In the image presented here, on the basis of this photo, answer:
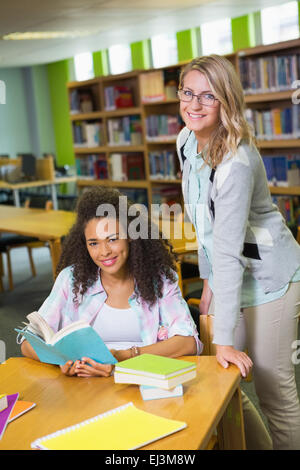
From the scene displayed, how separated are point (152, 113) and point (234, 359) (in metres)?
4.73

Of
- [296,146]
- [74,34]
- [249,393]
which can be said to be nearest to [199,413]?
[249,393]

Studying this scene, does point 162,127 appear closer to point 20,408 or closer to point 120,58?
point 20,408

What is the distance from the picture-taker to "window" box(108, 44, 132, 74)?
10793 millimetres

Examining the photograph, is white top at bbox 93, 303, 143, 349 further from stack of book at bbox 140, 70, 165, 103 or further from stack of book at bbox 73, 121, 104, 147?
stack of book at bbox 73, 121, 104, 147

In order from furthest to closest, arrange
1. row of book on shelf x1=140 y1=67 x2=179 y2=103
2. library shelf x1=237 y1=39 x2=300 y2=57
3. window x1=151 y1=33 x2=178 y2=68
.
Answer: window x1=151 y1=33 x2=178 y2=68 → row of book on shelf x1=140 y1=67 x2=179 y2=103 → library shelf x1=237 y1=39 x2=300 y2=57

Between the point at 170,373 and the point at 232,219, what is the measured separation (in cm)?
46

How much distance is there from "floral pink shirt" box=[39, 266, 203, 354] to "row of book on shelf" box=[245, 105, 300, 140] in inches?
112

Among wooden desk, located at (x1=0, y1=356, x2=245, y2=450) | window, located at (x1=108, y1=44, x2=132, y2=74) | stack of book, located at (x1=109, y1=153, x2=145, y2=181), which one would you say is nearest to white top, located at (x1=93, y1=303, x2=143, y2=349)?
wooden desk, located at (x1=0, y1=356, x2=245, y2=450)

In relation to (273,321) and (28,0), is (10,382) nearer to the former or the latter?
(273,321)

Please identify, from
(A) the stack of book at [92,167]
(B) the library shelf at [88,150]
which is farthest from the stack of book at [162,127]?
(A) the stack of book at [92,167]

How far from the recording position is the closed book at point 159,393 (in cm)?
143

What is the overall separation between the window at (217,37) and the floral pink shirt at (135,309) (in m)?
7.82

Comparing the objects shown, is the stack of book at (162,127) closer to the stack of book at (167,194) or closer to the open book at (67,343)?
the stack of book at (167,194)

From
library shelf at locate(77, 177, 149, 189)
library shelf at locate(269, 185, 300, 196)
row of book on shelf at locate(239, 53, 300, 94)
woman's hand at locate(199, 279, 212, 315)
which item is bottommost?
woman's hand at locate(199, 279, 212, 315)
